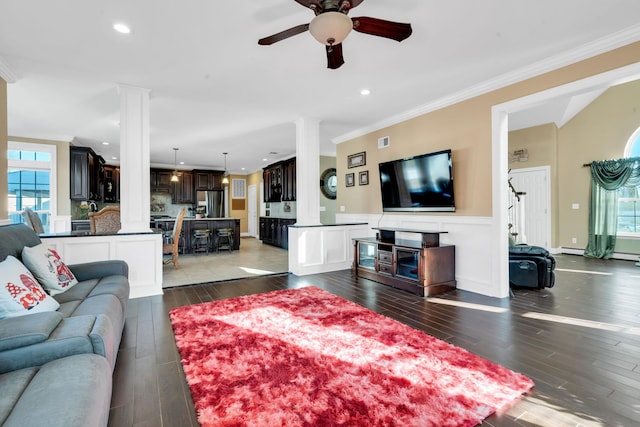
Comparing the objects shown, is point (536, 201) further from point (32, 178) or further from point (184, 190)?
point (32, 178)

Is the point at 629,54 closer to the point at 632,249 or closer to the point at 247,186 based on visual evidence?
the point at 632,249

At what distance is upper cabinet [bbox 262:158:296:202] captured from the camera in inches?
333

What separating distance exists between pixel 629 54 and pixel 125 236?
5652 millimetres

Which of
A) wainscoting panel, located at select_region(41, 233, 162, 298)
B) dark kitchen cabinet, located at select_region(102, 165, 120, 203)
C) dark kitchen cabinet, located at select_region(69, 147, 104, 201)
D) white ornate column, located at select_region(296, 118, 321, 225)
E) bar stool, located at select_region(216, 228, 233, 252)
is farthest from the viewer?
dark kitchen cabinet, located at select_region(102, 165, 120, 203)

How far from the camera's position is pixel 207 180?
10.6 metres

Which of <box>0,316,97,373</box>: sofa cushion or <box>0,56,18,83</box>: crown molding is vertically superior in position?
<box>0,56,18,83</box>: crown molding

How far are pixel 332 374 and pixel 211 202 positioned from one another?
31.6 feet

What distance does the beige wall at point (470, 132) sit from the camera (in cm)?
305

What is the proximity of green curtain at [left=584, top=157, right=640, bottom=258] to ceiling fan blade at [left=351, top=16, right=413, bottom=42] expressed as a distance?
22.7ft

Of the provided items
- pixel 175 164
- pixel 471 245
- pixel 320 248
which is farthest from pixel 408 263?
pixel 175 164

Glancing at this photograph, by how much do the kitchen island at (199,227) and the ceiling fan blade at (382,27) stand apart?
6816 mm

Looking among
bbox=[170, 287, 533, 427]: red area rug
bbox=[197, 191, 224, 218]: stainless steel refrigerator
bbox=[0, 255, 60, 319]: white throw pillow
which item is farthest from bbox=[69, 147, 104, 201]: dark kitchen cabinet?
bbox=[0, 255, 60, 319]: white throw pillow

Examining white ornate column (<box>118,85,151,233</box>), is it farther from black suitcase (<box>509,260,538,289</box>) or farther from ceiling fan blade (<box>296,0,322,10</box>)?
black suitcase (<box>509,260,538,289</box>)

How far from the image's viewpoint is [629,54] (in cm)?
279
